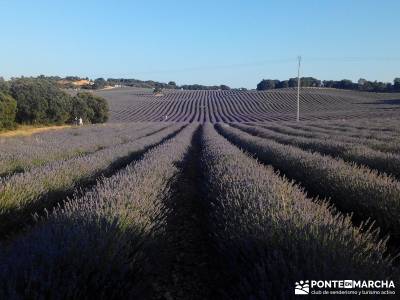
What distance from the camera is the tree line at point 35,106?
34156mm

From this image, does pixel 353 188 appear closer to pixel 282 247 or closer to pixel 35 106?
pixel 282 247

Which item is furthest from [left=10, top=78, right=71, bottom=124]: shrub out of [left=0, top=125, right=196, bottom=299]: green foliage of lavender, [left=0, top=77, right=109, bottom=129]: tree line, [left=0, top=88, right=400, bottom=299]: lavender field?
[left=0, top=125, right=196, bottom=299]: green foliage of lavender

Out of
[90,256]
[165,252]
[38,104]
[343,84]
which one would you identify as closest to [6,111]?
[38,104]

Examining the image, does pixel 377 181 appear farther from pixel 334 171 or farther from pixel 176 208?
pixel 176 208

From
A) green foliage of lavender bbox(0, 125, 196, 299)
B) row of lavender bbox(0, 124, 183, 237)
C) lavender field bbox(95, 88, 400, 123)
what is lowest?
lavender field bbox(95, 88, 400, 123)

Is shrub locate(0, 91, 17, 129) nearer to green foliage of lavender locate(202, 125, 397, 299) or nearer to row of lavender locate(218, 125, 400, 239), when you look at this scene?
row of lavender locate(218, 125, 400, 239)

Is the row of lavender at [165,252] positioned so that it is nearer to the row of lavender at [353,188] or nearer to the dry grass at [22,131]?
the row of lavender at [353,188]

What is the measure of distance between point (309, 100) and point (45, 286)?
254ft

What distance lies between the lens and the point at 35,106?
38.9m

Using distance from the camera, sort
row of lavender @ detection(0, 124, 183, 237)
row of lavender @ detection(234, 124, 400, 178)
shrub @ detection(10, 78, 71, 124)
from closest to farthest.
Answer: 1. row of lavender @ detection(0, 124, 183, 237)
2. row of lavender @ detection(234, 124, 400, 178)
3. shrub @ detection(10, 78, 71, 124)

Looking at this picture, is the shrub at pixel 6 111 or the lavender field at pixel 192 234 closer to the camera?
the lavender field at pixel 192 234

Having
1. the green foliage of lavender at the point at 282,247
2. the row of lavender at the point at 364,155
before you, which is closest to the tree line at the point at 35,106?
the row of lavender at the point at 364,155

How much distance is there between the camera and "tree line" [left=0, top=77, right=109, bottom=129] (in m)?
34.2

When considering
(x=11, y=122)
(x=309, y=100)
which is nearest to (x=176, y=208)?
(x=11, y=122)
